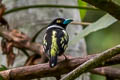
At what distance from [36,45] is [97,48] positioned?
2.81m

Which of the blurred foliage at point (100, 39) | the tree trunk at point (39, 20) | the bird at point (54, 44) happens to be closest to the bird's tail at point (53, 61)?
the bird at point (54, 44)

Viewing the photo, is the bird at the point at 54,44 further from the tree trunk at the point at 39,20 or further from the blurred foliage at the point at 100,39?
the blurred foliage at the point at 100,39

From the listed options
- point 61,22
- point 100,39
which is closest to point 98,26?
point 61,22

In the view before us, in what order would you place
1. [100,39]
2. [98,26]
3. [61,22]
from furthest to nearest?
[100,39], [61,22], [98,26]

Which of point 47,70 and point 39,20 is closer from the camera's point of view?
point 47,70

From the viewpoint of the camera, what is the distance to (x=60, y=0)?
359 centimetres

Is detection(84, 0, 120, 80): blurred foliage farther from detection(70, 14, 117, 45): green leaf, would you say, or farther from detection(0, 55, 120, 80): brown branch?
detection(0, 55, 120, 80): brown branch

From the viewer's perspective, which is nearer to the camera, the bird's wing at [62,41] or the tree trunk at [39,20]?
the bird's wing at [62,41]

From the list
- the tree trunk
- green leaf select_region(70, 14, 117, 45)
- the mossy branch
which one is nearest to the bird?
green leaf select_region(70, 14, 117, 45)

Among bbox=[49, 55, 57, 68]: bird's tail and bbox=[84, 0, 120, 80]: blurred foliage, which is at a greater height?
bbox=[49, 55, 57, 68]: bird's tail

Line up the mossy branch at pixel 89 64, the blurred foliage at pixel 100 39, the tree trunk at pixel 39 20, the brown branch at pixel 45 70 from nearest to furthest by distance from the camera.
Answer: the mossy branch at pixel 89 64 → the brown branch at pixel 45 70 → the tree trunk at pixel 39 20 → the blurred foliage at pixel 100 39

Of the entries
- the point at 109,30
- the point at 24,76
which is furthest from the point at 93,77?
the point at 109,30

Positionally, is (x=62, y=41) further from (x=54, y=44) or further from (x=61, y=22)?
(x=61, y=22)

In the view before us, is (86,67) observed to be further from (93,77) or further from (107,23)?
(93,77)
